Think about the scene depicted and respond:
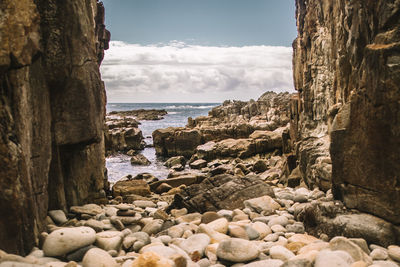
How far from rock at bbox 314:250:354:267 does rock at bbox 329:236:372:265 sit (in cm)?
22

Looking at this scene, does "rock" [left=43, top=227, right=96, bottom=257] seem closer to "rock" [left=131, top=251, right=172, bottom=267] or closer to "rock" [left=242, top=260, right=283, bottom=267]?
"rock" [left=131, top=251, right=172, bottom=267]

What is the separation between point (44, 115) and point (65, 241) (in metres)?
2.40

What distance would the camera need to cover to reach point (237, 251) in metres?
4.56

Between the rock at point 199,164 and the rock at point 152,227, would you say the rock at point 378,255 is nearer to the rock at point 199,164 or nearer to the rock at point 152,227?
the rock at point 152,227

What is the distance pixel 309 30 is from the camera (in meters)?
14.7

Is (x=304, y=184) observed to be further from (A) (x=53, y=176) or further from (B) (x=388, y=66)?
(A) (x=53, y=176)

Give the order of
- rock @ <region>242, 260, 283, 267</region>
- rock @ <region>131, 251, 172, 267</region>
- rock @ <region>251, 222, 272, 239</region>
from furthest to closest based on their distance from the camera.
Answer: rock @ <region>251, 222, 272, 239</region> < rock @ <region>242, 260, 283, 267</region> < rock @ <region>131, 251, 172, 267</region>

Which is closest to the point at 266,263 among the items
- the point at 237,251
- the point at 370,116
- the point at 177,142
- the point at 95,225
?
the point at 237,251

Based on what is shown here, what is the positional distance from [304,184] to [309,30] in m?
7.60

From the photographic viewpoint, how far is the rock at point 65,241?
169 inches

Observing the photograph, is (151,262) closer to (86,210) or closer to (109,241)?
(109,241)

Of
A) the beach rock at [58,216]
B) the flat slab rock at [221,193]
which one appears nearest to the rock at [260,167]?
the flat slab rock at [221,193]

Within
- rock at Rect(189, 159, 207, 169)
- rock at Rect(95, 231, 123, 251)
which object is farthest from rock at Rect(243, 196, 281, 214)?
rock at Rect(189, 159, 207, 169)

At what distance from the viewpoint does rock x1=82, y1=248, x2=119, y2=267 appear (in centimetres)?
400
